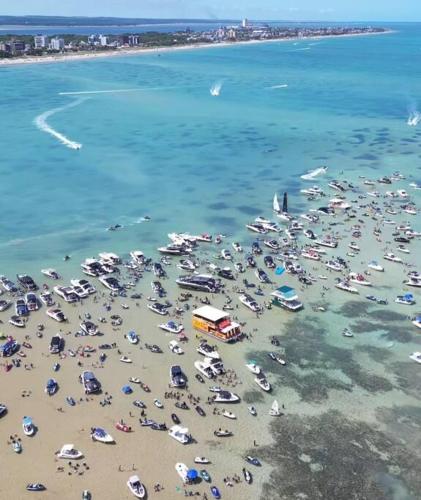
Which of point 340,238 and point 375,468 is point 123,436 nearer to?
point 375,468

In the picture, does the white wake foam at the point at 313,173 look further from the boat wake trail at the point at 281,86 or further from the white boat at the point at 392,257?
the boat wake trail at the point at 281,86

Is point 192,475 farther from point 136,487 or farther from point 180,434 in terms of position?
point 180,434

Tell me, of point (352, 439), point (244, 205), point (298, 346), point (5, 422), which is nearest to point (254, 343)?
point (298, 346)

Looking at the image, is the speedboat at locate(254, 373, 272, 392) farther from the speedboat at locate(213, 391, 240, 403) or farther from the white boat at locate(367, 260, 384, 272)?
the white boat at locate(367, 260, 384, 272)

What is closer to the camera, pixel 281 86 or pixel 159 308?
pixel 159 308

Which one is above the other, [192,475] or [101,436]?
[101,436]

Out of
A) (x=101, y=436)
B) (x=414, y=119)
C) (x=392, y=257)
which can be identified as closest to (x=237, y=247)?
(x=392, y=257)

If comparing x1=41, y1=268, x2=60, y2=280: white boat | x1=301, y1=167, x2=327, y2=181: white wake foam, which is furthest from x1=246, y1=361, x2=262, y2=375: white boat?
x1=301, y1=167, x2=327, y2=181: white wake foam
